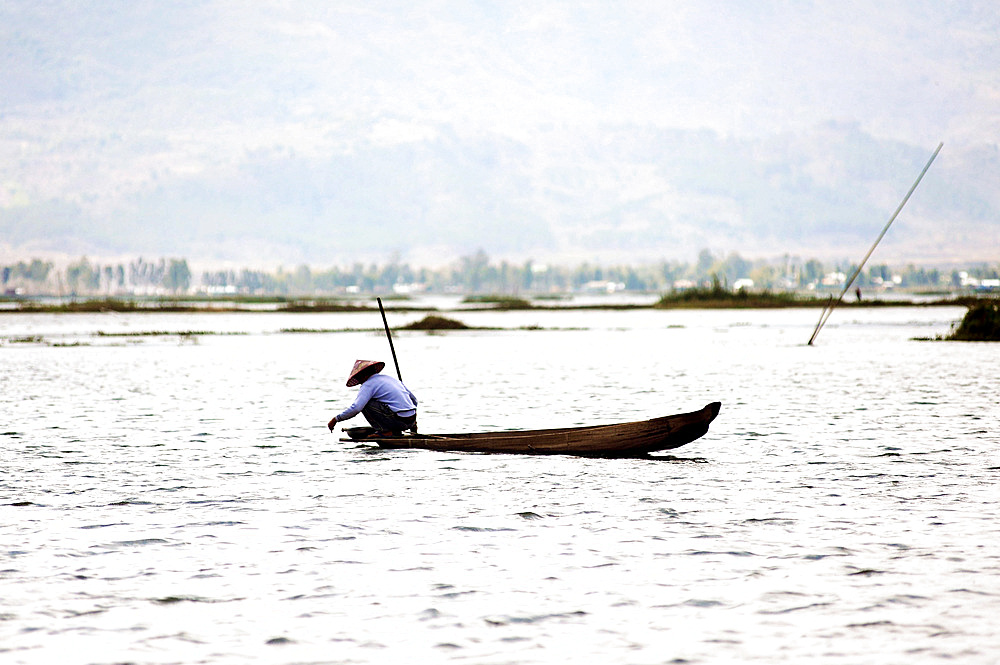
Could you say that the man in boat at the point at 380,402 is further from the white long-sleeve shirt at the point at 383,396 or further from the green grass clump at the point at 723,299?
the green grass clump at the point at 723,299

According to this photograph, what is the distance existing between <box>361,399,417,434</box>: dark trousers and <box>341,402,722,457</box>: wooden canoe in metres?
0.55

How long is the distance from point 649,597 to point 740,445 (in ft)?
36.3

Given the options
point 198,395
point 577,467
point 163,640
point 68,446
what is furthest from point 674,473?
point 198,395

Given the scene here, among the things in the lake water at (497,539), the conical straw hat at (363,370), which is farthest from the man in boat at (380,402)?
the lake water at (497,539)

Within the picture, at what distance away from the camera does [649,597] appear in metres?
9.38

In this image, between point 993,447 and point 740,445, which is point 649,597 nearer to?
point 740,445

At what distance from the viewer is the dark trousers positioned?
18422mm

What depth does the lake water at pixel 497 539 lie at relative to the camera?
8.25 meters

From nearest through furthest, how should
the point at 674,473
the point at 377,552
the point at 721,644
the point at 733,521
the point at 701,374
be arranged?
the point at 721,644 < the point at 377,552 < the point at 733,521 < the point at 674,473 < the point at 701,374

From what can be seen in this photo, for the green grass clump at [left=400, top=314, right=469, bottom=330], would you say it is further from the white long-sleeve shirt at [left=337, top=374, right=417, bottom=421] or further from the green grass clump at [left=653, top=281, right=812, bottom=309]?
the white long-sleeve shirt at [left=337, top=374, right=417, bottom=421]

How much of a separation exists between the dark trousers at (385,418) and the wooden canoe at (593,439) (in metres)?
0.55

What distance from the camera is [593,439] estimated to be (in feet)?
57.6

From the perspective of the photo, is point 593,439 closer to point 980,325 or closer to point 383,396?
point 383,396

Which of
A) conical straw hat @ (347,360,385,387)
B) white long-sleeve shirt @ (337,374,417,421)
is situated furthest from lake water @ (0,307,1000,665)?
conical straw hat @ (347,360,385,387)
